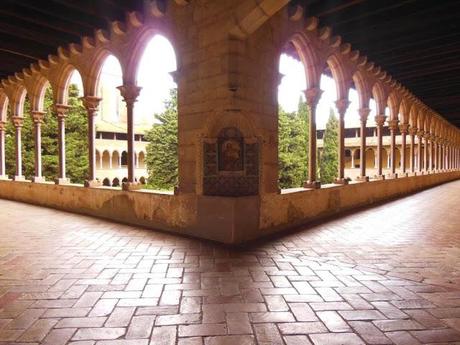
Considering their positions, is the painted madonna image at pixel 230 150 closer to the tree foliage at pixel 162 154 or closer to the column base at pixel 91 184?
the column base at pixel 91 184

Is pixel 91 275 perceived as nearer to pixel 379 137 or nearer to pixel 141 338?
pixel 141 338

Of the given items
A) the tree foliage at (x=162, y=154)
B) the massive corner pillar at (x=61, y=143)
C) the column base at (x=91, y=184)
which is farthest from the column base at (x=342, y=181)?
the tree foliage at (x=162, y=154)

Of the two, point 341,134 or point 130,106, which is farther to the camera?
point 341,134

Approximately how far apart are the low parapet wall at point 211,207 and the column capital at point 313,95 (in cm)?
159

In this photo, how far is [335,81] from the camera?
23.0 ft

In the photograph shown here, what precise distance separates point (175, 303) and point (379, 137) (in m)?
8.19

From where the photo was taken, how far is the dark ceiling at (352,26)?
5.05 meters

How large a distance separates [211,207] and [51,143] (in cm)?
1423

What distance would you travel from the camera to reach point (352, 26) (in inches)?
230

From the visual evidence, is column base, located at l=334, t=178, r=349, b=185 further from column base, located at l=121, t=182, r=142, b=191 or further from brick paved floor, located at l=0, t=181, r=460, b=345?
column base, located at l=121, t=182, r=142, b=191

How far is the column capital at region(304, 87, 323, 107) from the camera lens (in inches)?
233

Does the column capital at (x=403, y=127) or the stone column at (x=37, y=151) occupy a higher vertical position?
the column capital at (x=403, y=127)

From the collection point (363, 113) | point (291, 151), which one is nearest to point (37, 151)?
point (363, 113)

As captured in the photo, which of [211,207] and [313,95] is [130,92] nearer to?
[211,207]
